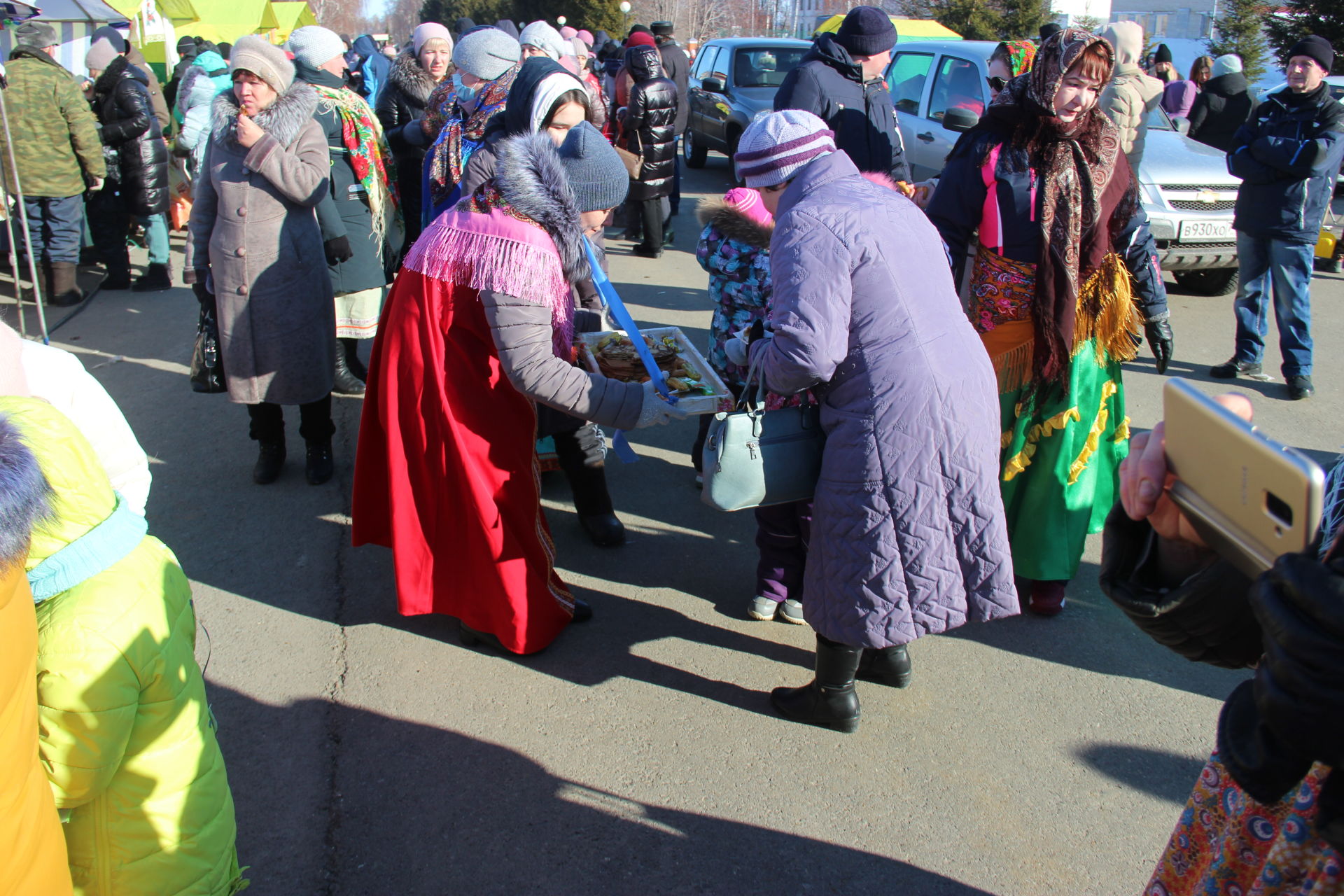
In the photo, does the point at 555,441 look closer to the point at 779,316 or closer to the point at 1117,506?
the point at 779,316

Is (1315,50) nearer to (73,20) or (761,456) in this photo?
(761,456)

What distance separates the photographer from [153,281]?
781 cm

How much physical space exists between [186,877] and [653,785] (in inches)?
47.7

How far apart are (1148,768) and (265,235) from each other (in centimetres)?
365

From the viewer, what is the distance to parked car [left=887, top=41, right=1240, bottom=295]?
23.8 feet

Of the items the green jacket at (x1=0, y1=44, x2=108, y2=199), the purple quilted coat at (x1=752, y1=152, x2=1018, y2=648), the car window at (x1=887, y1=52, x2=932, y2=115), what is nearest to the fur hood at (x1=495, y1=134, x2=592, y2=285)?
the purple quilted coat at (x1=752, y1=152, x2=1018, y2=648)

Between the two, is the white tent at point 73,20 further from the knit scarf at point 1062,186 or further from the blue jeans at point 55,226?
the knit scarf at point 1062,186

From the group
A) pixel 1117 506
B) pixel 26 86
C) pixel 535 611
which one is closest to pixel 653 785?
pixel 535 611

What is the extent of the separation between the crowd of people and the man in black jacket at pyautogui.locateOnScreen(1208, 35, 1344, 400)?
19 mm

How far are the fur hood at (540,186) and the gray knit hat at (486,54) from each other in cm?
291

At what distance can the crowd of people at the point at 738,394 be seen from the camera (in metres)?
1.41

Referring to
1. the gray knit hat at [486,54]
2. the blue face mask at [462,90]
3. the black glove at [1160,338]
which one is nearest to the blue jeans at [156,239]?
the blue face mask at [462,90]

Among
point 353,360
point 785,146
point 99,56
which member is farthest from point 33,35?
point 785,146

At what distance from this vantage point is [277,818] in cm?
254
